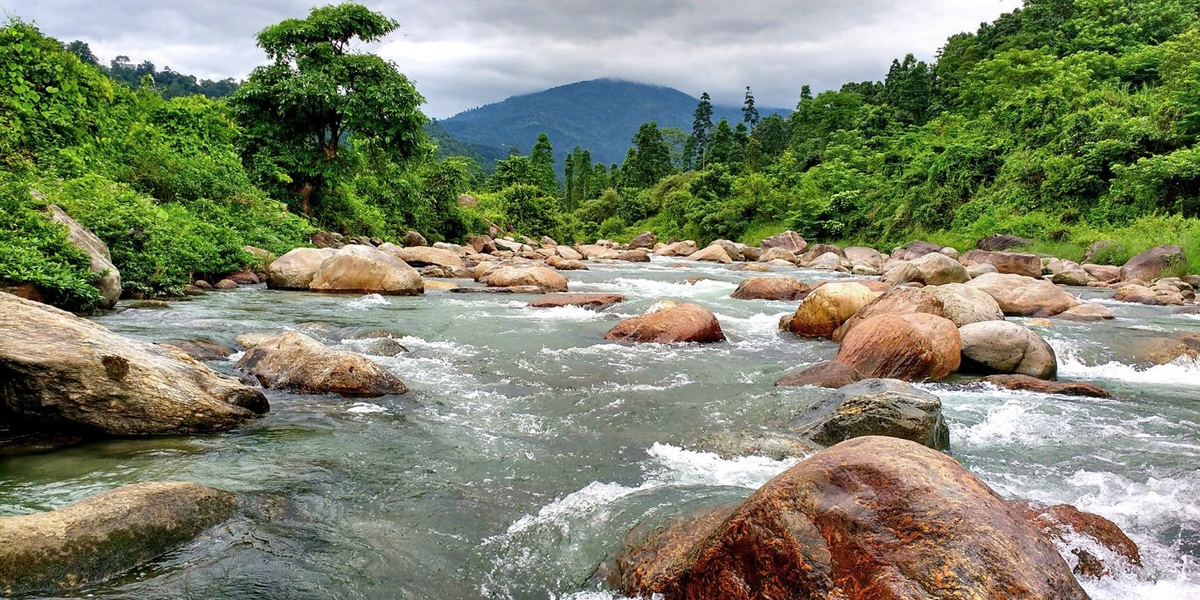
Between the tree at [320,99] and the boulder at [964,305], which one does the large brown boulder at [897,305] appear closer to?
the boulder at [964,305]

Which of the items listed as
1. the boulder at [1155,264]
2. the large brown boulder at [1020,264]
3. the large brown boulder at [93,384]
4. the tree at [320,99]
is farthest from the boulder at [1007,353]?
the tree at [320,99]

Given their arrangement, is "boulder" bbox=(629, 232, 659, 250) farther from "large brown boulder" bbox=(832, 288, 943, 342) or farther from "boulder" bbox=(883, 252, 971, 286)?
"large brown boulder" bbox=(832, 288, 943, 342)

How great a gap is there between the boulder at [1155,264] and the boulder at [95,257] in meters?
23.3

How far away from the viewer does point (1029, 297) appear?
12.3m

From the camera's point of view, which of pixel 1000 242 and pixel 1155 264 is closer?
pixel 1155 264

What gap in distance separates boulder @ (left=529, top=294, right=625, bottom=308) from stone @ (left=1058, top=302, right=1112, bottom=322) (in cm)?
838

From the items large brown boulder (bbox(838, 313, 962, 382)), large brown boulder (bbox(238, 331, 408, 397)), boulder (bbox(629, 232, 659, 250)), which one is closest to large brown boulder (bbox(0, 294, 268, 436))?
large brown boulder (bbox(238, 331, 408, 397))

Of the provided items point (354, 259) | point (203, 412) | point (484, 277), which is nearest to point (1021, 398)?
point (203, 412)

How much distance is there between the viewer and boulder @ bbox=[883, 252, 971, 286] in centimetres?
1489

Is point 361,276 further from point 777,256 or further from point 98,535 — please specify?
point 777,256

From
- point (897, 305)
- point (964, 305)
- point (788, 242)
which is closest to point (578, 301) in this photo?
point (897, 305)

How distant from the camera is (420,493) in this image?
14.4ft

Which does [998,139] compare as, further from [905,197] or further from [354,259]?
[354,259]

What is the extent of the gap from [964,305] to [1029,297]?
12.3 feet
